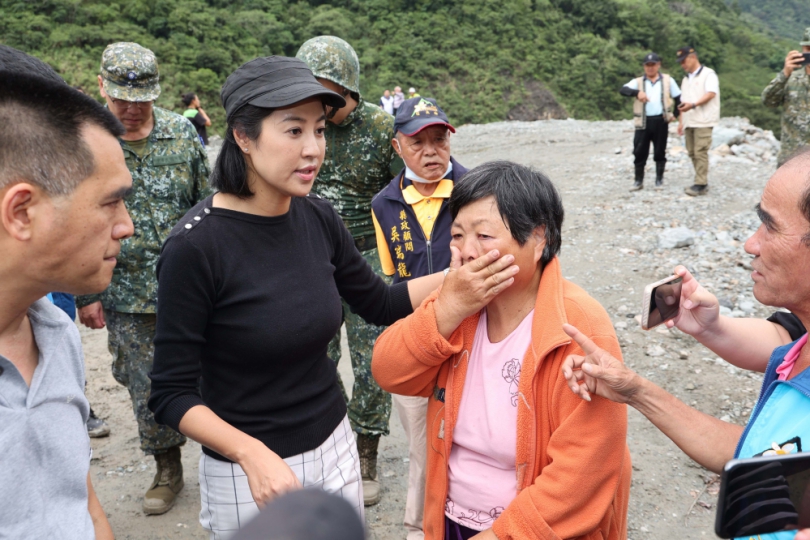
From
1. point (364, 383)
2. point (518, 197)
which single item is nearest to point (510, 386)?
point (518, 197)

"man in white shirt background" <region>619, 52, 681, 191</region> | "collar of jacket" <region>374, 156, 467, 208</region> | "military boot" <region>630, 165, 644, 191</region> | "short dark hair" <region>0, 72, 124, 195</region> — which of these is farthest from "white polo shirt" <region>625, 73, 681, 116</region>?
"short dark hair" <region>0, 72, 124, 195</region>

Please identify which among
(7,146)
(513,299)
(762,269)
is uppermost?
(7,146)

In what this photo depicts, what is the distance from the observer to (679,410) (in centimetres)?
185

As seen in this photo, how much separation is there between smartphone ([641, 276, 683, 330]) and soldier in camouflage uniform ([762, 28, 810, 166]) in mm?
6545

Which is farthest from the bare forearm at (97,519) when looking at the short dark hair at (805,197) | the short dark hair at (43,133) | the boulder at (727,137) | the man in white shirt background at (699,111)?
the boulder at (727,137)

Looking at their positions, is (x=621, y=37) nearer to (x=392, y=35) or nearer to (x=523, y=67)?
(x=523, y=67)

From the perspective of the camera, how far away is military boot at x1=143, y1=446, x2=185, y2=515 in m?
3.77

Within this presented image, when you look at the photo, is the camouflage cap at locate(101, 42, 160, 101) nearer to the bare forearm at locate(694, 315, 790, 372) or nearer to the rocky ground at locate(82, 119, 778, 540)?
the rocky ground at locate(82, 119, 778, 540)

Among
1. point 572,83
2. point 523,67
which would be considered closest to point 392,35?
point 523,67

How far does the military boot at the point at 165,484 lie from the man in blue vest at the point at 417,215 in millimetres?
1480

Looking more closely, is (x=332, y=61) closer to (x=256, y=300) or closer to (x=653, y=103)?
(x=256, y=300)

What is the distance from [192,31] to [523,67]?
1885 centimetres

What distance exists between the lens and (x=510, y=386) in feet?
6.79

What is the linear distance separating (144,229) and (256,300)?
6.39 ft
